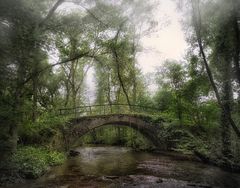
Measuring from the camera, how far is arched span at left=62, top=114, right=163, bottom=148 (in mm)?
16016

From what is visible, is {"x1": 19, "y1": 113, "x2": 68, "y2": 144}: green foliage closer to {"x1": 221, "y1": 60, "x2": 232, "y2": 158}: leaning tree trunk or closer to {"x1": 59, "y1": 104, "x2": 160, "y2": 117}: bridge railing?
{"x1": 59, "y1": 104, "x2": 160, "y2": 117}: bridge railing

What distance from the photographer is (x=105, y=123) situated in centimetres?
1816

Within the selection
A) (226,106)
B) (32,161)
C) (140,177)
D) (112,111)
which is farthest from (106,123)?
(226,106)

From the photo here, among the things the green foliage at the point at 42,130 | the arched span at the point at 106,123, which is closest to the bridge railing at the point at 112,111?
the arched span at the point at 106,123

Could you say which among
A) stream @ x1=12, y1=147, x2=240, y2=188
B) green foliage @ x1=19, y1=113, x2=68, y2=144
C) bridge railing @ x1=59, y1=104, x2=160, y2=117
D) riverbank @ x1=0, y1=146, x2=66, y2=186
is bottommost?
stream @ x1=12, y1=147, x2=240, y2=188

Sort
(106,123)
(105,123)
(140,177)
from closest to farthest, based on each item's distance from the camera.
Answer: (140,177) < (105,123) < (106,123)

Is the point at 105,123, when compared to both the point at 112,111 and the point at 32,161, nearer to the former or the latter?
the point at 112,111

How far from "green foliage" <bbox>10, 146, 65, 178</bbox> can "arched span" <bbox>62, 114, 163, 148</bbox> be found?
303cm

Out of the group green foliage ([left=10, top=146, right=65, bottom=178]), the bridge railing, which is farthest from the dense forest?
the bridge railing

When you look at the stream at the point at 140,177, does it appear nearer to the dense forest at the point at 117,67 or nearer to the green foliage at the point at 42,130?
the dense forest at the point at 117,67

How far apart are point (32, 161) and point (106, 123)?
8318 millimetres

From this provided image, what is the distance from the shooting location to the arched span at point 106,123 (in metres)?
16.0

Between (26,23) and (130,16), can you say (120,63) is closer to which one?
(130,16)

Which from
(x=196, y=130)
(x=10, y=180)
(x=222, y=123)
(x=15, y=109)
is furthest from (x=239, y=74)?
(x=10, y=180)
